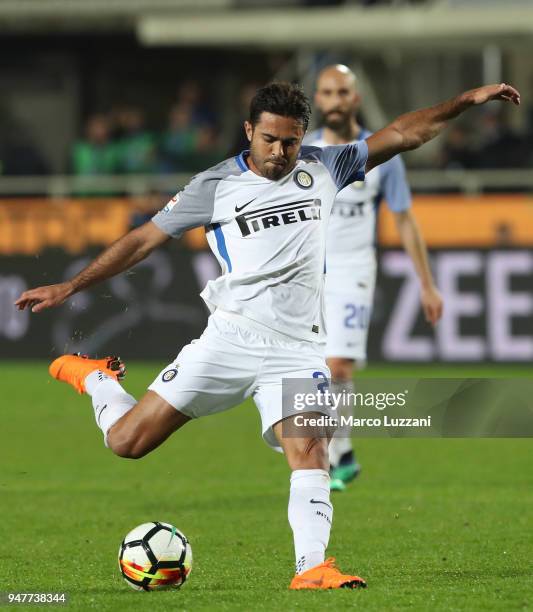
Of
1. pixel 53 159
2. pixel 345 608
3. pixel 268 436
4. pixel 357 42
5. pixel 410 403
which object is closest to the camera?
pixel 345 608

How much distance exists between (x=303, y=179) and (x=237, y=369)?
90 centimetres

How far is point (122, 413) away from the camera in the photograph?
6.88 m

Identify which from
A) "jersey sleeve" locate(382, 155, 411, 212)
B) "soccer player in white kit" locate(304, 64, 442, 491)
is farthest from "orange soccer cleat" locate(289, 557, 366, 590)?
"jersey sleeve" locate(382, 155, 411, 212)

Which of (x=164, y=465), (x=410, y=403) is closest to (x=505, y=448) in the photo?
(x=164, y=465)

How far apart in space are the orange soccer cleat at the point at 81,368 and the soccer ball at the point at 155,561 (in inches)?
41.8

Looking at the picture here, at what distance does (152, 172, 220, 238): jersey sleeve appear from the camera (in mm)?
6684

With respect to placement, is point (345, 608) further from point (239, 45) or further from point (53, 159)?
point (53, 159)

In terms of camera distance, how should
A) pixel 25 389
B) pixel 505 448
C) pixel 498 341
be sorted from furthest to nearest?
pixel 498 341, pixel 25 389, pixel 505 448

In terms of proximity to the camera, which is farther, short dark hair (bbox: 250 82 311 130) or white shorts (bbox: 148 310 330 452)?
white shorts (bbox: 148 310 330 452)

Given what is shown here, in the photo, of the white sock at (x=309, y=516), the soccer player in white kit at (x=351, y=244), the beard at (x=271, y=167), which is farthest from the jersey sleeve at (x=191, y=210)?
the soccer player in white kit at (x=351, y=244)

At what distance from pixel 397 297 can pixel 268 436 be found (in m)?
10.8

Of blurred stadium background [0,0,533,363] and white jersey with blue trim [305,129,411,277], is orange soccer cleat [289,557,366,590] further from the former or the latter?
blurred stadium background [0,0,533,363]

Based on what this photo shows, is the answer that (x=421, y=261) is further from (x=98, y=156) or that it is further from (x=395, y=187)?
(x=98, y=156)

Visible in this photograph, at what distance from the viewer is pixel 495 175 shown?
62.4ft
